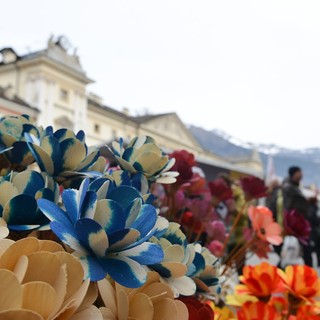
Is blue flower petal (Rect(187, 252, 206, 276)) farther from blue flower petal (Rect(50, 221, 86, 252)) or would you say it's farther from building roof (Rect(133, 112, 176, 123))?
building roof (Rect(133, 112, 176, 123))

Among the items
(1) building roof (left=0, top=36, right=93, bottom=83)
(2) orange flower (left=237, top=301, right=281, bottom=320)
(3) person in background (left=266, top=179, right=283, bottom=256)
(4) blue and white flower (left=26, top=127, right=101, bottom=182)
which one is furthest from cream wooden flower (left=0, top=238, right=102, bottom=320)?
(1) building roof (left=0, top=36, right=93, bottom=83)

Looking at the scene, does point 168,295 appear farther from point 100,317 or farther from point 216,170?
point 216,170

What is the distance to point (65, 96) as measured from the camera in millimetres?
19094

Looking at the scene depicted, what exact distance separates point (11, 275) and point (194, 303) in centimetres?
20

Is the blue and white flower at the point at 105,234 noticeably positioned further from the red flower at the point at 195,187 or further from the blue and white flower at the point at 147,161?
the red flower at the point at 195,187

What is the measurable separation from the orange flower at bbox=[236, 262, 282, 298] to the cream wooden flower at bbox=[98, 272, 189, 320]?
32cm

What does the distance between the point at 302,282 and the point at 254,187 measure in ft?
0.91

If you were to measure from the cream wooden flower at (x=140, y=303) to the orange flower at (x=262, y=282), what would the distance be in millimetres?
317

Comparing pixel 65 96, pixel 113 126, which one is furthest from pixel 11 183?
pixel 113 126

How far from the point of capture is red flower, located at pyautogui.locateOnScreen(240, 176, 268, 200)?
835 mm

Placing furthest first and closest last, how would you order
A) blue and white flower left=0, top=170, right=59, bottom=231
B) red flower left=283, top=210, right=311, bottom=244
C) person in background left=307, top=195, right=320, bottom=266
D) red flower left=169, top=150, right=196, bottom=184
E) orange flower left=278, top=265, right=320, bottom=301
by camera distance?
person in background left=307, top=195, right=320, bottom=266
red flower left=283, top=210, right=311, bottom=244
red flower left=169, top=150, right=196, bottom=184
orange flower left=278, top=265, right=320, bottom=301
blue and white flower left=0, top=170, right=59, bottom=231

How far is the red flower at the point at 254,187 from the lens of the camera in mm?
835

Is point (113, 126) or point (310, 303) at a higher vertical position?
point (113, 126)

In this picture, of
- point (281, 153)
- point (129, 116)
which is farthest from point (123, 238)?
point (281, 153)
